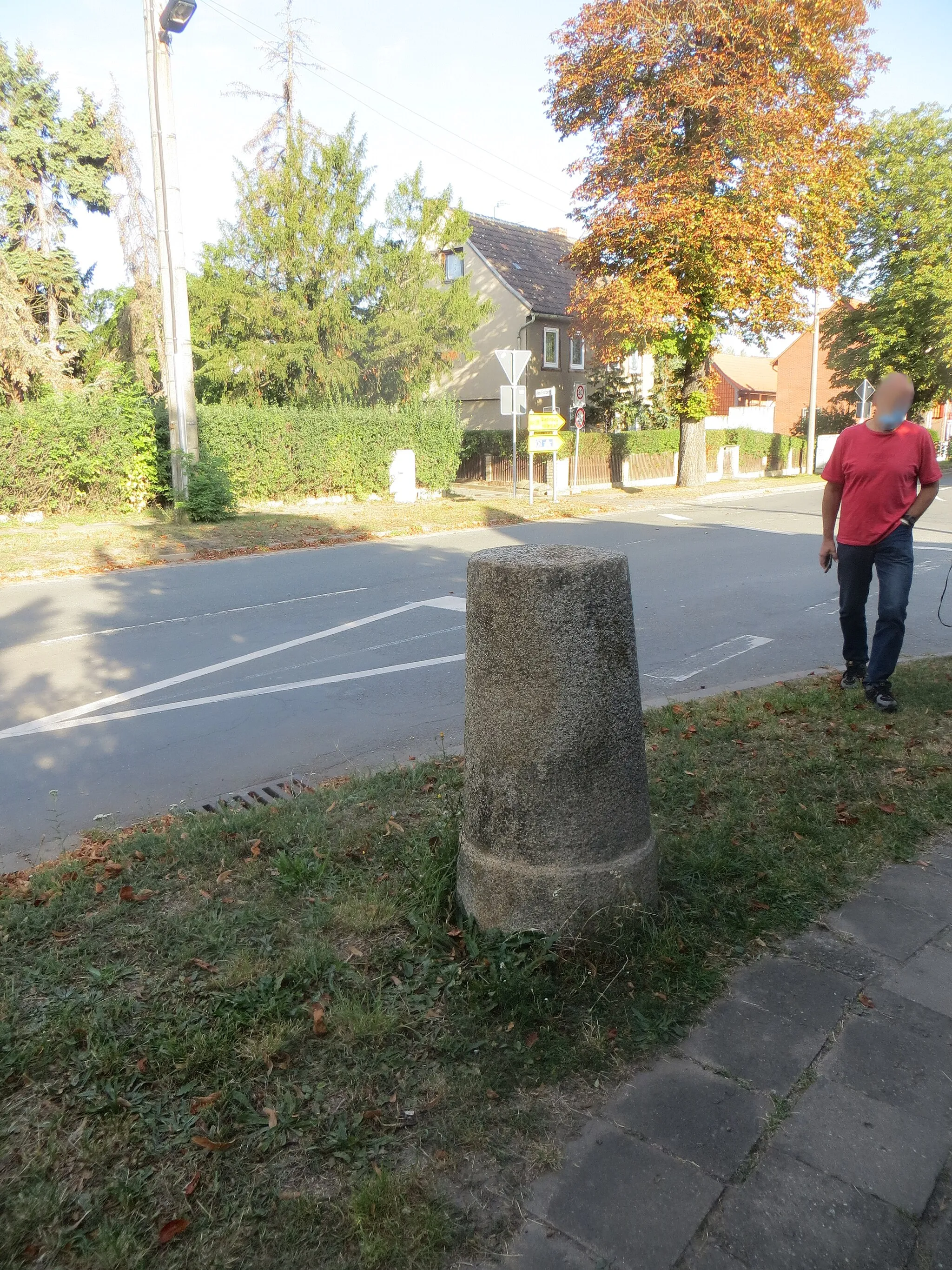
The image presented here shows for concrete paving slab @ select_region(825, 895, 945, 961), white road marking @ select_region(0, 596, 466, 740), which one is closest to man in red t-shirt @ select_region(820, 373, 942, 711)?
concrete paving slab @ select_region(825, 895, 945, 961)

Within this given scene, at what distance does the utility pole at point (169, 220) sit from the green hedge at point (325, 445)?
130cm

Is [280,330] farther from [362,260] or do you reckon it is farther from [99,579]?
[99,579]

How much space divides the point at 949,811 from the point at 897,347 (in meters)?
45.7

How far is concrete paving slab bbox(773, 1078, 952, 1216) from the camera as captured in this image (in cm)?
224

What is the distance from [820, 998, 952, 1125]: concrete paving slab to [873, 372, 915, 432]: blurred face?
3.78 metres

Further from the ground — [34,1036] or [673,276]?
[673,276]

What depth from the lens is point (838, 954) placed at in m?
3.21

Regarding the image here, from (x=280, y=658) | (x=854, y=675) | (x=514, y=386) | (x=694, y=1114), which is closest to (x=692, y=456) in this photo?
(x=514, y=386)

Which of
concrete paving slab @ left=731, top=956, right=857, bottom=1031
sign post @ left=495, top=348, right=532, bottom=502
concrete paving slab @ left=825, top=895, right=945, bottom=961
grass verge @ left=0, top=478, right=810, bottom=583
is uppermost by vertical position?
sign post @ left=495, top=348, right=532, bottom=502

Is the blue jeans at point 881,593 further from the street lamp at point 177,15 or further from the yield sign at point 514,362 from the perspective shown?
the yield sign at point 514,362

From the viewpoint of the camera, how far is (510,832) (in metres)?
3.10

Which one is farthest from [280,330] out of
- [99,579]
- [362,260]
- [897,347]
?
[897,347]

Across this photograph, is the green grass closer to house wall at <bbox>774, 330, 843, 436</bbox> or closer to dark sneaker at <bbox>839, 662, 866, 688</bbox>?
dark sneaker at <bbox>839, 662, 866, 688</bbox>

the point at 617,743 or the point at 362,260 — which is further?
the point at 362,260
